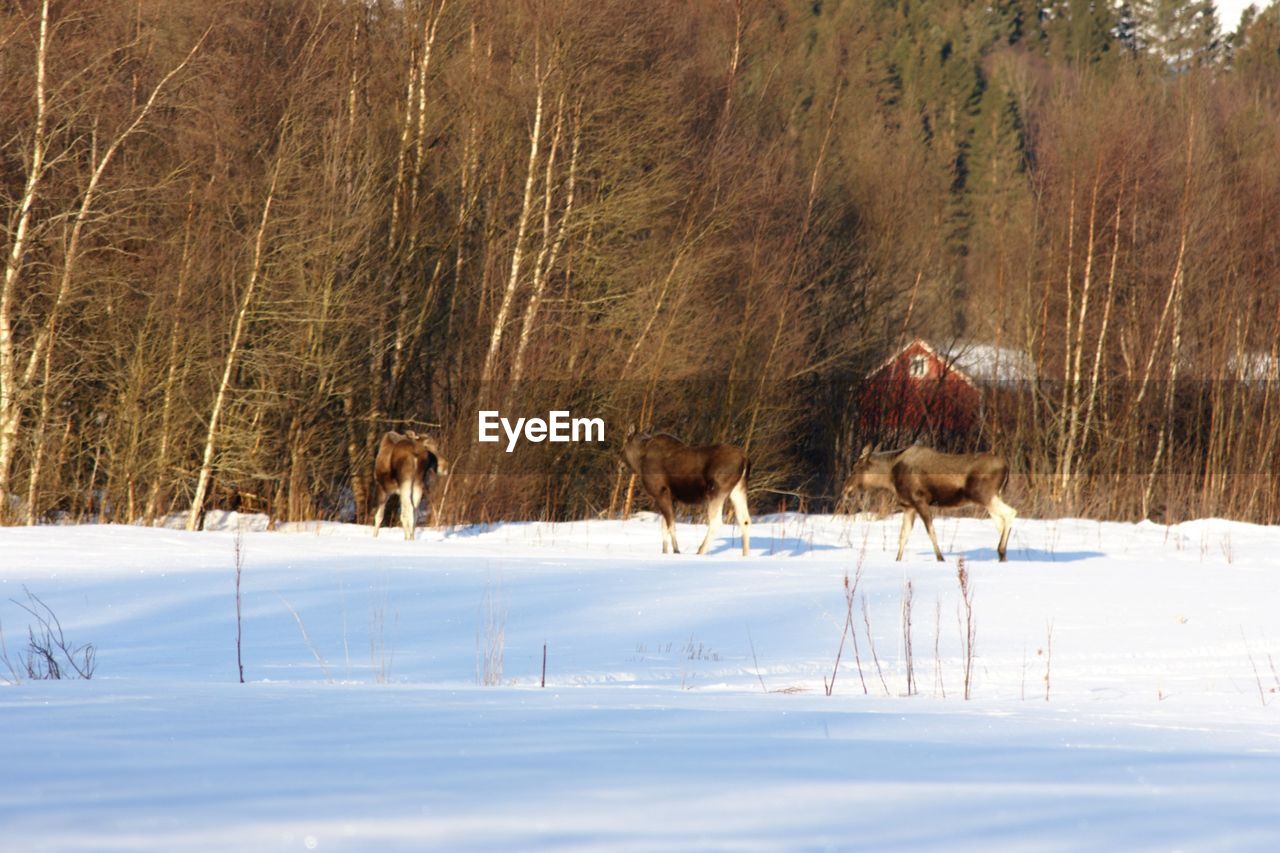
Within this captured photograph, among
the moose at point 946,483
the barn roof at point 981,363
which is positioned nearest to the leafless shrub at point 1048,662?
the moose at point 946,483

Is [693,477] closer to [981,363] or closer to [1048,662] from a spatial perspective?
[1048,662]

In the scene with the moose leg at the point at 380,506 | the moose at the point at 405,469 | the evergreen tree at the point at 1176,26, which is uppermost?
the evergreen tree at the point at 1176,26

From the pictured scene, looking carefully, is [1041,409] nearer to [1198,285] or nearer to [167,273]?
[1198,285]

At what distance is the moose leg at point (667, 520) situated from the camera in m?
17.4

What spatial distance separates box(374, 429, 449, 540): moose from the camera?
62.3 feet

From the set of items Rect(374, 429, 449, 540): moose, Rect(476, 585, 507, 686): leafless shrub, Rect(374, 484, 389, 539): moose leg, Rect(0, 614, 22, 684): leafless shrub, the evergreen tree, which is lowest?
Rect(0, 614, 22, 684): leafless shrub

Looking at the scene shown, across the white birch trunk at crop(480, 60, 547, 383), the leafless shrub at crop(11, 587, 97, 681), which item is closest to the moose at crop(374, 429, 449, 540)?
the white birch trunk at crop(480, 60, 547, 383)

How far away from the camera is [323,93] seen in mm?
23781

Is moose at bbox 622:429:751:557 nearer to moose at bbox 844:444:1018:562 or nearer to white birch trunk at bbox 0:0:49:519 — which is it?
moose at bbox 844:444:1018:562

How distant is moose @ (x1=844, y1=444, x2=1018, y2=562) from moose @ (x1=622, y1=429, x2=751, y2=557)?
1.75 meters

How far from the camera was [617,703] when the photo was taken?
6387 mm

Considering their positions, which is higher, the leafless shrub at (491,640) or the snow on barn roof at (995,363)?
the snow on barn roof at (995,363)

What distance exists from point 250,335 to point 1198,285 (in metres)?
21.4

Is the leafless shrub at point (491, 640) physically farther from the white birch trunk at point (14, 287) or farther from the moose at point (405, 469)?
the white birch trunk at point (14, 287)
